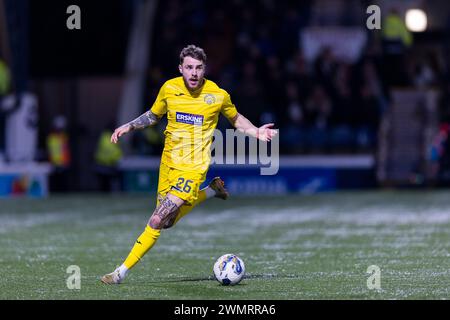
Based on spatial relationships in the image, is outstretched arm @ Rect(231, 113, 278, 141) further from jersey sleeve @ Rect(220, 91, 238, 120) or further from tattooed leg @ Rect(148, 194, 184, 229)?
tattooed leg @ Rect(148, 194, 184, 229)

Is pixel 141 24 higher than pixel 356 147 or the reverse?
higher

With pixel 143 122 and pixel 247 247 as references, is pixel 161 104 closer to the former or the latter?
pixel 143 122

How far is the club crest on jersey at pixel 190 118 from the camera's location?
10461 millimetres

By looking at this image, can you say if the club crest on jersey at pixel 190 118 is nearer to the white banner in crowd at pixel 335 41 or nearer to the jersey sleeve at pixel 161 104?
the jersey sleeve at pixel 161 104

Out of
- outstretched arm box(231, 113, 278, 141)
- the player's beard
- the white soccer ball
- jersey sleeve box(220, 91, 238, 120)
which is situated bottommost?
the white soccer ball

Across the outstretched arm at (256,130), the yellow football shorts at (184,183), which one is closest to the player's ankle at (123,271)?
the yellow football shorts at (184,183)

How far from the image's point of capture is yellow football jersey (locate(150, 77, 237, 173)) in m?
10.5

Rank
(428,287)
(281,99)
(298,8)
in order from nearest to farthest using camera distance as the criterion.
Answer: (428,287), (281,99), (298,8)

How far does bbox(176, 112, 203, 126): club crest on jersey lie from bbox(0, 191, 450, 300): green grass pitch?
146 centimetres

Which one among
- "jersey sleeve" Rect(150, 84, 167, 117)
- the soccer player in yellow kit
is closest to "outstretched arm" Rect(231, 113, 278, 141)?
the soccer player in yellow kit
